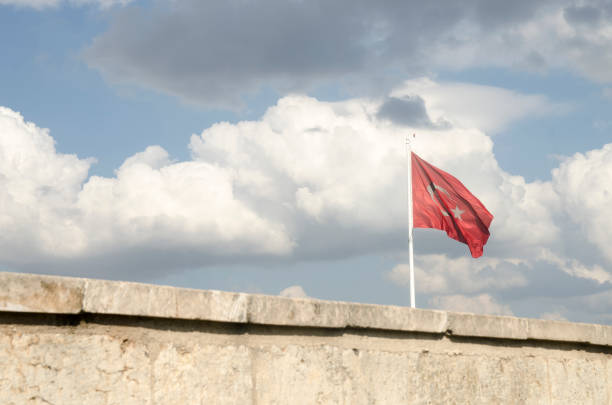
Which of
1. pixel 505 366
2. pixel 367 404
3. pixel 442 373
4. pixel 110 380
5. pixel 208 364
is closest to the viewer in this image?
pixel 110 380

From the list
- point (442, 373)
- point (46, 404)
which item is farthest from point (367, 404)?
point (46, 404)

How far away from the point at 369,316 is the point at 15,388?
6.60 ft

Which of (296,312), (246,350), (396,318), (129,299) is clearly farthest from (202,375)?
(396,318)

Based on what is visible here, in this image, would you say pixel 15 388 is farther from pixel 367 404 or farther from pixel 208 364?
pixel 367 404

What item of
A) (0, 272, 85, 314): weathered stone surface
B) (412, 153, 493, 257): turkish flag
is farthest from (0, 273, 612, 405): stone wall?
(412, 153, 493, 257): turkish flag

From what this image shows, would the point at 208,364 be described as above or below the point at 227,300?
below

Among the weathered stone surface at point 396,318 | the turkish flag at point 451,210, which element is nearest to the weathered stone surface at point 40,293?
the weathered stone surface at point 396,318

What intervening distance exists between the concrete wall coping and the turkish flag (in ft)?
12.4

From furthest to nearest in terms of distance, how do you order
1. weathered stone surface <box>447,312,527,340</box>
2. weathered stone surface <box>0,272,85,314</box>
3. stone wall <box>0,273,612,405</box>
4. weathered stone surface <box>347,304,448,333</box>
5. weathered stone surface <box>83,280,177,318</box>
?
weathered stone surface <box>447,312,527,340</box> → weathered stone surface <box>347,304,448,333</box> → weathered stone surface <box>83,280,177,318</box> → stone wall <box>0,273,612,405</box> → weathered stone surface <box>0,272,85,314</box>

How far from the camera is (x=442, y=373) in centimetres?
469

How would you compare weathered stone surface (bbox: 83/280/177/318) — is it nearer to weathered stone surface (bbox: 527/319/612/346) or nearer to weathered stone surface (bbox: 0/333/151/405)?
weathered stone surface (bbox: 0/333/151/405)

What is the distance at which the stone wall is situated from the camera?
3020 millimetres

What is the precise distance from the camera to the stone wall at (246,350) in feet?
9.91

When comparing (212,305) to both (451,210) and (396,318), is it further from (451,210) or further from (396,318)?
(451,210)
